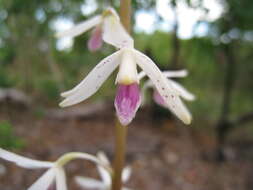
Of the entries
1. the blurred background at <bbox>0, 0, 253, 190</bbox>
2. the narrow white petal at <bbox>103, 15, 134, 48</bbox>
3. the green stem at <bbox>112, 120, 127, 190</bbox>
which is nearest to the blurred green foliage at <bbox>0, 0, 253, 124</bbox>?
the blurred background at <bbox>0, 0, 253, 190</bbox>

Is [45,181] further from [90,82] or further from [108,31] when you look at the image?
[108,31]

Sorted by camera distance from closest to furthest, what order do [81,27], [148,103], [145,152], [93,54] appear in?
[81,27], [145,152], [93,54], [148,103]

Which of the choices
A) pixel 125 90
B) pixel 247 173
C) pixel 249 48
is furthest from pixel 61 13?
pixel 247 173

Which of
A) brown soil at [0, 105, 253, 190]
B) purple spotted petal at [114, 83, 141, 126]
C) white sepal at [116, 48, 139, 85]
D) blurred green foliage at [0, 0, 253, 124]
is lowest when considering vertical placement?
brown soil at [0, 105, 253, 190]

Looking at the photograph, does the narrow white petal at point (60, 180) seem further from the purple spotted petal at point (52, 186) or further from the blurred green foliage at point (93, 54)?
the blurred green foliage at point (93, 54)

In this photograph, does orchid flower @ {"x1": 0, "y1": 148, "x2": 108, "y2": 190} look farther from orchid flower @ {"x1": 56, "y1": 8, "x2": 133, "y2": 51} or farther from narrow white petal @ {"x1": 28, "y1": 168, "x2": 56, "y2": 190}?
orchid flower @ {"x1": 56, "y1": 8, "x2": 133, "y2": 51}

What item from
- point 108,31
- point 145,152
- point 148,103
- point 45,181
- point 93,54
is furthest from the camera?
point 148,103

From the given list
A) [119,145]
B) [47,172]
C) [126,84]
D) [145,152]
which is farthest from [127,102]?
[145,152]
